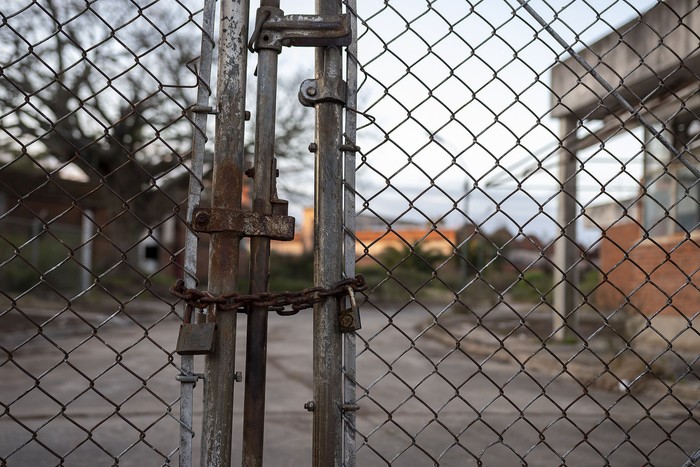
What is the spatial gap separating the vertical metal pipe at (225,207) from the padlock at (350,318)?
9.8 inches

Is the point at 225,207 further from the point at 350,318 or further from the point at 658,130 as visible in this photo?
the point at 658,130

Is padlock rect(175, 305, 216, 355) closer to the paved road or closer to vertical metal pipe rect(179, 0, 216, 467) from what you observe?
vertical metal pipe rect(179, 0, 216, 467)

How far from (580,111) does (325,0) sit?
909 centimetres

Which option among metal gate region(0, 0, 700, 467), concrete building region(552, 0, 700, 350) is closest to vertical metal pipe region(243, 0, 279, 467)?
metal gate region(0, 0, 700, 467)

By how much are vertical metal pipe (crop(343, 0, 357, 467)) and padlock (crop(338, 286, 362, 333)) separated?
0.06m

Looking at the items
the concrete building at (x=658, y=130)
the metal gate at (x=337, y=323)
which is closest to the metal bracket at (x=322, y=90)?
the metal gate at (x=337, y=323)

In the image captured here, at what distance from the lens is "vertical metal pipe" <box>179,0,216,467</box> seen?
4.93 ft

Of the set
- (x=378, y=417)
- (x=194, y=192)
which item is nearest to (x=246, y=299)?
(x=194, y=192)

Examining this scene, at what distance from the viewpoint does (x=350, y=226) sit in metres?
1.60

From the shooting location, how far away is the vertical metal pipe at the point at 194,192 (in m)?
1.50

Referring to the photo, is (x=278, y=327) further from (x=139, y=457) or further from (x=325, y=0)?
(x=325, y=0)

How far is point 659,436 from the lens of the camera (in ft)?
13.2

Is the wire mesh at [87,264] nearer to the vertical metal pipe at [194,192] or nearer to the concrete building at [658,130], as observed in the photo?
the vertical metal pipe at [194,192]

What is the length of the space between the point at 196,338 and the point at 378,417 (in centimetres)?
316
